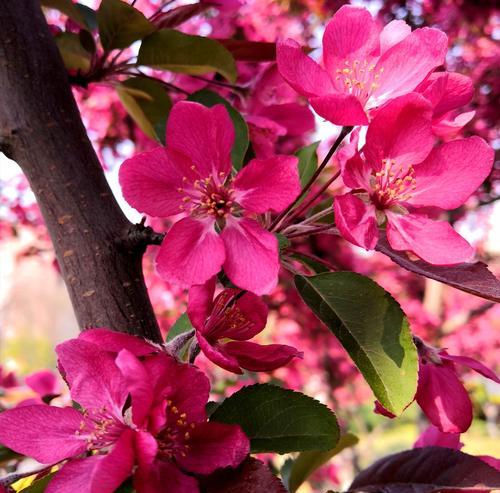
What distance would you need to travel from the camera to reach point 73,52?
95 cm

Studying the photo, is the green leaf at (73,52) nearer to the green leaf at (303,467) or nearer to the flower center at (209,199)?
the flower center at (209,199)

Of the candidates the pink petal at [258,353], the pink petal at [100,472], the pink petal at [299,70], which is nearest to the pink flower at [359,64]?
the pink petal at [299,70]

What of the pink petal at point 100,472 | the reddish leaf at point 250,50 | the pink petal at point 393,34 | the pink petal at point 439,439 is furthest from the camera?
the reddish leaf at point 250,50

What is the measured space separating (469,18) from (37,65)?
2.98 metres

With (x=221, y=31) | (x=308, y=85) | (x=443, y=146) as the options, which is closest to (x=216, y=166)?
(x=308, y=85)

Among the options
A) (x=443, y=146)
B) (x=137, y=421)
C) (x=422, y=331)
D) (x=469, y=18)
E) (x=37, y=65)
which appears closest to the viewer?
(x=137, y=421)

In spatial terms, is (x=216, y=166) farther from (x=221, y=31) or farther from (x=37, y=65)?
(x=221, y=31)

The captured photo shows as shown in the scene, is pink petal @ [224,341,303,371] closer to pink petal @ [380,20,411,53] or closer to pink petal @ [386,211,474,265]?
pink petal @ [386,211,474,265]

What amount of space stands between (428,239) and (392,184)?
6 centimetres

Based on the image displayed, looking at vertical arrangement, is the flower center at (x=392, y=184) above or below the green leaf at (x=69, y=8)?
below

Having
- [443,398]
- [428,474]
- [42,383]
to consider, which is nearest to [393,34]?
[443,398]

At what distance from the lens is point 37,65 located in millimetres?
767

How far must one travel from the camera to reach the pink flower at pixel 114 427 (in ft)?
1.72

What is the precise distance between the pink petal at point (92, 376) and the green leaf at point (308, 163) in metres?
0.37
